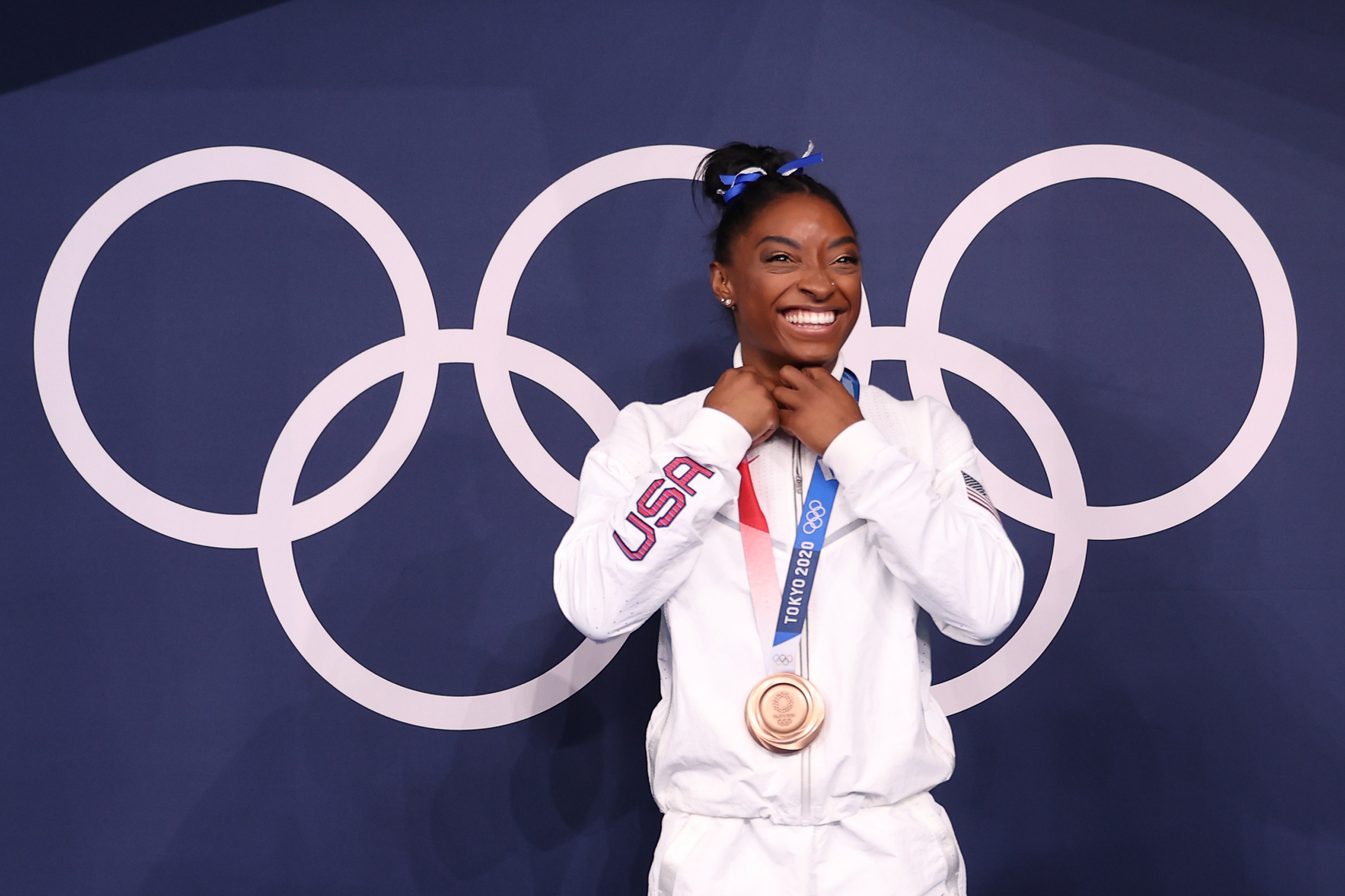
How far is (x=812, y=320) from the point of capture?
1.68 m

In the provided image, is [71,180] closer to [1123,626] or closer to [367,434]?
[367,434]

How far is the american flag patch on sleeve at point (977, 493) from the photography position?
5.30 feet

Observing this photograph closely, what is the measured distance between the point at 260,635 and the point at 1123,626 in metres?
2.08

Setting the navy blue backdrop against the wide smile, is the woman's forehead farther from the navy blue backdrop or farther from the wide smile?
the navy blue backdrop

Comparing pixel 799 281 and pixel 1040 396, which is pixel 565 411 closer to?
pixel 799 281

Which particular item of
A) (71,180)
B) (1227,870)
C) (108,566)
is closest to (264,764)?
(108,566)

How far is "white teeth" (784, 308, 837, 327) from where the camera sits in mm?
1680

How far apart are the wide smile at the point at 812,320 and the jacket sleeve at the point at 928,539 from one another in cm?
23

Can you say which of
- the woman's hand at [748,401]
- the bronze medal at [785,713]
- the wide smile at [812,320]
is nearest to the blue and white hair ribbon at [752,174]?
the wide smile at [812,320]

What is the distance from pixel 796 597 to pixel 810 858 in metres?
0.37

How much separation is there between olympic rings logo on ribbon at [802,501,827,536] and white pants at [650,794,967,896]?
42 centimetres

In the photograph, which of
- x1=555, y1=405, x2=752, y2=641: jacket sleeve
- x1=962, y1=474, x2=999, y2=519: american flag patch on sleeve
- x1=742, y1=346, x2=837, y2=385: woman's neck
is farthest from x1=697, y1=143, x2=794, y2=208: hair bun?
x1=962, y1=474, x2=999, y2=519: american flag patch on sleeve

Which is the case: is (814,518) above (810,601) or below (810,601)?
above

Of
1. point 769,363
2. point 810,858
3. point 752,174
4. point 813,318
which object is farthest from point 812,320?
point 810,858
